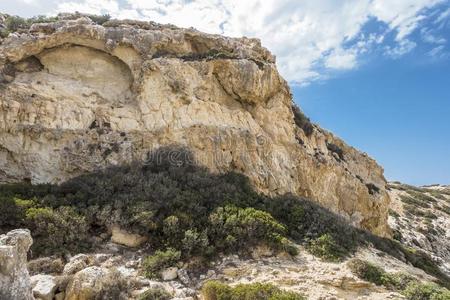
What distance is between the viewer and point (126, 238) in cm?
1314

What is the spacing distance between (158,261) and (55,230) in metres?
3.48

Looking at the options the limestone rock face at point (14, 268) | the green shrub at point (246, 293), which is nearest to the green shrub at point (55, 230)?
the limestone rock face at point (14, 268)

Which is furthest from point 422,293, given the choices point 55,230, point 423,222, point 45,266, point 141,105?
point 423,222

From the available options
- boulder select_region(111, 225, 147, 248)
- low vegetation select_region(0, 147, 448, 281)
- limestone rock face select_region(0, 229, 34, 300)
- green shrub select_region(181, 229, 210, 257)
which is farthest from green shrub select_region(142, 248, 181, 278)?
limestone rock face select_region(0, 229, 34, 300)

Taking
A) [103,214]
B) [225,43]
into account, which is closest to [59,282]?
[103,214]

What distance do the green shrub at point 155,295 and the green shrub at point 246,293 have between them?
994mm

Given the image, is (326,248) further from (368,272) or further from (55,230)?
(55,230)

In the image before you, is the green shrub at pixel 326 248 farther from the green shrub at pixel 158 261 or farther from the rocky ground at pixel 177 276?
the green shrub at pixel 158 261

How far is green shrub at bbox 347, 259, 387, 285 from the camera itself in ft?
40.1

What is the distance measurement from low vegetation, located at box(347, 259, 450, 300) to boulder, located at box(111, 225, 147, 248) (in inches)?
272

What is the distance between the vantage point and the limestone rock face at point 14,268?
25.6ft

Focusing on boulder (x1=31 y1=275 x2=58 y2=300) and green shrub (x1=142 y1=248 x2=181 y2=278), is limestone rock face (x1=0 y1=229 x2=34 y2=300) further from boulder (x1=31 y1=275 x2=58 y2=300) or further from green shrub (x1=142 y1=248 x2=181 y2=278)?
green shrub (x1=142 y1=248 x2=181 y2=278)

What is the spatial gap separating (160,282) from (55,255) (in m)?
3.31

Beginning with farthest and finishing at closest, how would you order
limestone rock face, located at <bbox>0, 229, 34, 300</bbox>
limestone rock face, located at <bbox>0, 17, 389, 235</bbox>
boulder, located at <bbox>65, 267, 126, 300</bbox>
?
limestone rock face, located at <bbox>0, 17, 389, 235</bbox>
boulder, located at <bbox>65, 267, 126, 300</bbox>
limestone rock face, located at <bbox>0, 229, 34, 300</bbox>
